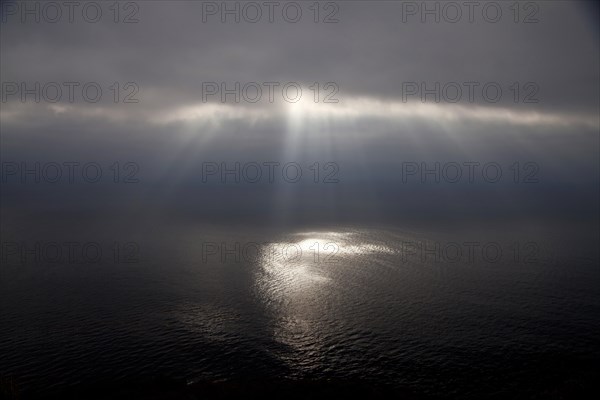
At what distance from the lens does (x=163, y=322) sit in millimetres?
98562

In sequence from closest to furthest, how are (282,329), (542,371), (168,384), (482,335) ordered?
1. (168,384)
2. (542,371)
3. (482,335)
4. (282,329)

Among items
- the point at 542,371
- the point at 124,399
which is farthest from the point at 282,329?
the point at 542,371

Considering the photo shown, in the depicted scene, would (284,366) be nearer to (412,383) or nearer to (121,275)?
(412,383)

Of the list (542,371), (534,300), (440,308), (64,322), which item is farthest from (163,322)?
(534,300)

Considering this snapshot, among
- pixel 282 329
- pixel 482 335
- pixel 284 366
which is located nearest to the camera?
pixel 284 366

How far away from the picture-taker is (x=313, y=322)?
10162 centimetres

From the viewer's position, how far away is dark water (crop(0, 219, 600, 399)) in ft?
239

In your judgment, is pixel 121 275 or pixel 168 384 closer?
pixel 168 384

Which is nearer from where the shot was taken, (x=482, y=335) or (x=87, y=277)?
(x=482, y=335)

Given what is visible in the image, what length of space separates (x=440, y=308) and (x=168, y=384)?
269 ft

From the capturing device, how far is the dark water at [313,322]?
239ft

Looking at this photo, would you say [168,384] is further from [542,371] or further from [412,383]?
[542,371]

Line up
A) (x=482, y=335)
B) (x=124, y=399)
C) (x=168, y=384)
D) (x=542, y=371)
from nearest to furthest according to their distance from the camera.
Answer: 1. (x=124, y=399)
2. (x=168, y=384)
3. (x=542, y=371)
4. (x=482, y=335)

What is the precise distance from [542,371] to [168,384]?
76135 mm
